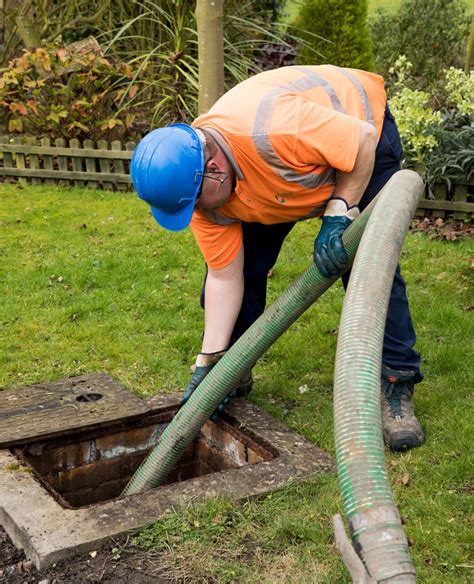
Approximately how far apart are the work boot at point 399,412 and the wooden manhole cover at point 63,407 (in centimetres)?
118

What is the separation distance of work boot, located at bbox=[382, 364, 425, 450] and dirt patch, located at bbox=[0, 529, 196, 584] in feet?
3.98

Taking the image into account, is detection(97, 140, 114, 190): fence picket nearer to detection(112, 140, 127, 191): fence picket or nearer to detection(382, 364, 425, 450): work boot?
detection(112, 140, 127, 191): fence picket

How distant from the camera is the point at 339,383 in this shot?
1889mm

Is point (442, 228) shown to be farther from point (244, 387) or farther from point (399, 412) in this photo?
point (399, 412)

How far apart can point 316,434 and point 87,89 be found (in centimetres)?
647

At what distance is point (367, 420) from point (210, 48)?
219 inches

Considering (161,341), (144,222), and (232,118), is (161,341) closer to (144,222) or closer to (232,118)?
(232,118)

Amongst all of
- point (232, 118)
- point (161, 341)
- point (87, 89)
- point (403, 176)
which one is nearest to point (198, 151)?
point (232, 118)

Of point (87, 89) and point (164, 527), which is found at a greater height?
point (87, 89)

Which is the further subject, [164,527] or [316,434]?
[316,434]

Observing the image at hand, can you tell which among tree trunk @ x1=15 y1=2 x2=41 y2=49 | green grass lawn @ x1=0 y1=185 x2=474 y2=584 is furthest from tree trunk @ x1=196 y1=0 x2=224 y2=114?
tree trunk @ x1=15 y1=2 x2=41 y2=49

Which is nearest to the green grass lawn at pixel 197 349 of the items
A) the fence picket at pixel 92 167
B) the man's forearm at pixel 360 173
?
the fence picket at pixel 92 167

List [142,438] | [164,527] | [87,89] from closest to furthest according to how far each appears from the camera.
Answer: [164,527], [142,438], [87,89]

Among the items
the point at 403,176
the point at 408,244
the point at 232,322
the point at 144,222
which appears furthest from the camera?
the point at 144,222
